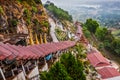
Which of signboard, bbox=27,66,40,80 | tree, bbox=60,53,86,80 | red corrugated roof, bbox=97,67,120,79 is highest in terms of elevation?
tree, bbox=60,53,86,80

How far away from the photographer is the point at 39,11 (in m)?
80.6

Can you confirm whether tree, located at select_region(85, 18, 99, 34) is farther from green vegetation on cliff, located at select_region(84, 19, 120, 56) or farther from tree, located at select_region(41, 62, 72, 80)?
tree, located at select_region(41, 62, 72, 80)

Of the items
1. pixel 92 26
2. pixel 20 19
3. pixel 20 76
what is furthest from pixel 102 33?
pixel 20 76

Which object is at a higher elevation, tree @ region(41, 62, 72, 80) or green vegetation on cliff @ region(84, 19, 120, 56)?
tree @ region(41, 62, 72, 80)

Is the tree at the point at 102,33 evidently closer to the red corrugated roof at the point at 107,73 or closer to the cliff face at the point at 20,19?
the cliff face at the point at 20,19

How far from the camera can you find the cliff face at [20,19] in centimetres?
5417

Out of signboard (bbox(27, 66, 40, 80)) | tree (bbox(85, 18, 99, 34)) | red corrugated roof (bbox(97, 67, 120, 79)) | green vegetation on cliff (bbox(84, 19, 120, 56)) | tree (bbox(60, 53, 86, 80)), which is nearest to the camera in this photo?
tree (bbox(60, 53, 86, 80))

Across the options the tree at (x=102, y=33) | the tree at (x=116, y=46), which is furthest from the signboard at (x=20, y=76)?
the tree at (x=102, y=33)

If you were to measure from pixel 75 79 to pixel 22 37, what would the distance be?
23223 millimetres

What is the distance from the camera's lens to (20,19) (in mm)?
60500

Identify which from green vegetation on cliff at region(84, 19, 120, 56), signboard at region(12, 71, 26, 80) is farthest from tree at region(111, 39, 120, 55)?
signboard at region(12, 71, 26, 80)

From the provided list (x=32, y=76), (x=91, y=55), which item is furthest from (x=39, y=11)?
(x=32, y=76)

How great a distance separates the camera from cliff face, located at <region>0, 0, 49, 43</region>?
54166 mm

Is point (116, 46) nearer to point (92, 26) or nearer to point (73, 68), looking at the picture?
point (92, 26)
